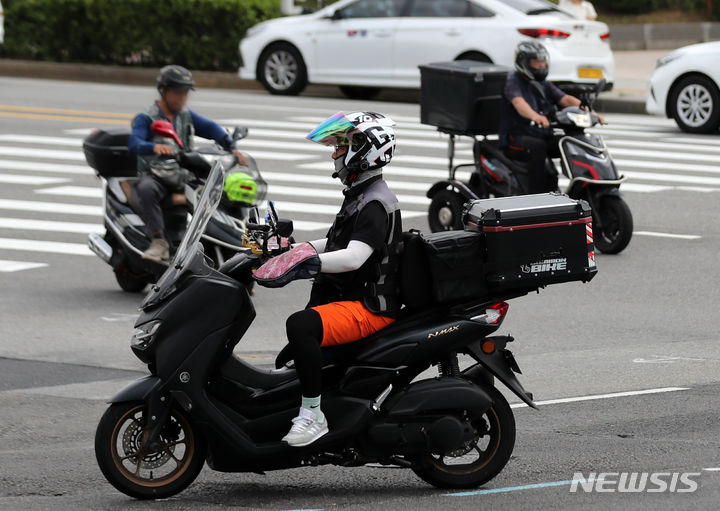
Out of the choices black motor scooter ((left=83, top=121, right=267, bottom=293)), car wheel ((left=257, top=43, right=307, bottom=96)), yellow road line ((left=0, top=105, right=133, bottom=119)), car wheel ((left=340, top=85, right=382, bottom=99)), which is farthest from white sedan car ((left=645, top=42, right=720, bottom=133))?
black motor scooter ((left=83, top=121, right=267, bottom=293))

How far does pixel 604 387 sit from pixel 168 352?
9.77ft

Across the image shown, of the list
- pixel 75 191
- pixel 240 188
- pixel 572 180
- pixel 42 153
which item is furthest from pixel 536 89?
pixel 42 153

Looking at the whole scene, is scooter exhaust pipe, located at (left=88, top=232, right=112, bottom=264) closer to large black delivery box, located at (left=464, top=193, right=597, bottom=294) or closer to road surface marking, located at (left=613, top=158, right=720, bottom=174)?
large black delivery box, located at (left=464, top=193, right=597, bottom=294)

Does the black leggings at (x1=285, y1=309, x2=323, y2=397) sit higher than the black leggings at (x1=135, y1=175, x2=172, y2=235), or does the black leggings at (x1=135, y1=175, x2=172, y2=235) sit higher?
the black leggings at (x1=285, y1=309, x2=323, y2=397)

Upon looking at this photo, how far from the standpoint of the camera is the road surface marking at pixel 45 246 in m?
12.9

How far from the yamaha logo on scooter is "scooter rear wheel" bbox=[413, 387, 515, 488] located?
531 millimetres

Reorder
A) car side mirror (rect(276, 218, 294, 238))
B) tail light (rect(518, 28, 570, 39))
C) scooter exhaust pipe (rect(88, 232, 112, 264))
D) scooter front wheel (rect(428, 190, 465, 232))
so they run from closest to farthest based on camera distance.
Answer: car side mirror (rect(276, 218, 294, 238)) → scooter exhaust pipe (rect(88, 232, 112, 264)) → scooter front wheel (rect(428, 190, 465, 232)) → tail light (rect(518, 28, 570, 39))

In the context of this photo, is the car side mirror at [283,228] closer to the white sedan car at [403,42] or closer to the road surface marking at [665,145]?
the road surface marking at [665,145]

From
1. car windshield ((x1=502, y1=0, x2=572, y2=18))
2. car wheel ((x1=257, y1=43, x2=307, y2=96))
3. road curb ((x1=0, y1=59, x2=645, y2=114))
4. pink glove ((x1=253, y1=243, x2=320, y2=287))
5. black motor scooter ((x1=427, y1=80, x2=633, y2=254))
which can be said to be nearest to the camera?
pink glove ((x1=253, y1=243, x2=320, y2=287))

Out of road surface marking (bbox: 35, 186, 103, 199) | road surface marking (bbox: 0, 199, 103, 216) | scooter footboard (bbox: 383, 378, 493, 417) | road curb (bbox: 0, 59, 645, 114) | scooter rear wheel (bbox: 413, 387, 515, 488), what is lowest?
road curb (bbox: 0, 59, 645, 114)

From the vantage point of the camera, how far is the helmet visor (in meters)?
6.30

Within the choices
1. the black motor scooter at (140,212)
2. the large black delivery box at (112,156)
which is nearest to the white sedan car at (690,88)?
the black motor scooter at (140,212)

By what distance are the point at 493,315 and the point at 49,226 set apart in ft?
27.8

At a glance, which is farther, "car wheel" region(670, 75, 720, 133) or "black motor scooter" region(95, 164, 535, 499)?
"car wheel" region(670, 75, 720, 133)
